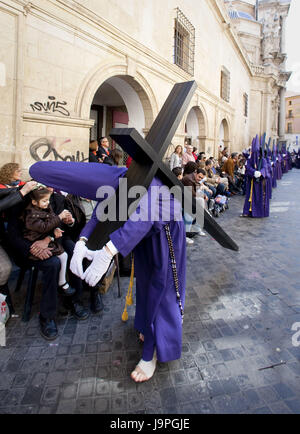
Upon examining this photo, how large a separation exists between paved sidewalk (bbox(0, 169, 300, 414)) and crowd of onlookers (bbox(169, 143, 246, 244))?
1912 mm

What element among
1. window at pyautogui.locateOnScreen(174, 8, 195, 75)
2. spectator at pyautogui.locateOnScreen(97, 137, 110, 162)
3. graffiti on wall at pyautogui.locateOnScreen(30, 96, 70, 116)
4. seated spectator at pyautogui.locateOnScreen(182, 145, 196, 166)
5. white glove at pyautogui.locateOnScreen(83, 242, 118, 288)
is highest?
window at pyautogui.locateOnScreen(174, 8, 195, 75)

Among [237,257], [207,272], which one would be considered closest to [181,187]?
[207,272]

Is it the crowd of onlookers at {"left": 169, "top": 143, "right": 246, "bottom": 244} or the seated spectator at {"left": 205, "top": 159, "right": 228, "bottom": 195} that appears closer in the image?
the crowd of onlookers at {"left": 169, "top": 143, "right": 246, "bottom": 244}

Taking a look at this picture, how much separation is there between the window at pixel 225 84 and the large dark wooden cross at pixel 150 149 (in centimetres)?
1574

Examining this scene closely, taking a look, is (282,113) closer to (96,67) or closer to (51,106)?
(96,67)

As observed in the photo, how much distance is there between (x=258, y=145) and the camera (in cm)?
793

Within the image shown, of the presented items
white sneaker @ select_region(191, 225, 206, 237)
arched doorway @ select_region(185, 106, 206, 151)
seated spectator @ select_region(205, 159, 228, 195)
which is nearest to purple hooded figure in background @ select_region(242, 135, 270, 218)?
seated spectator @ select_region(205, 159, 228, 195)

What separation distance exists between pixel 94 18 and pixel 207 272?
5583mm

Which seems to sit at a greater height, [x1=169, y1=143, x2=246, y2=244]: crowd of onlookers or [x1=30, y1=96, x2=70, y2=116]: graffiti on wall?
[x1=30, y1=96, x2=70, y2=116]: graffiti on wall

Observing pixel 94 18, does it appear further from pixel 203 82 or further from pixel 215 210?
pixel 203 82

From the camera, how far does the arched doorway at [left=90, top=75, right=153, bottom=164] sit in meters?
7.69

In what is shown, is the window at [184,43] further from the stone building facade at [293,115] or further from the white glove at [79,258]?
the stone building facade at [293,115]

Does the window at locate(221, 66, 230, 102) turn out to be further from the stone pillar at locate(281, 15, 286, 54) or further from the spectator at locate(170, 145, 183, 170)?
the stone pillar at locate(281, 15, 286, 54)

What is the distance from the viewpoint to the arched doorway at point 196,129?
12.5 metres
